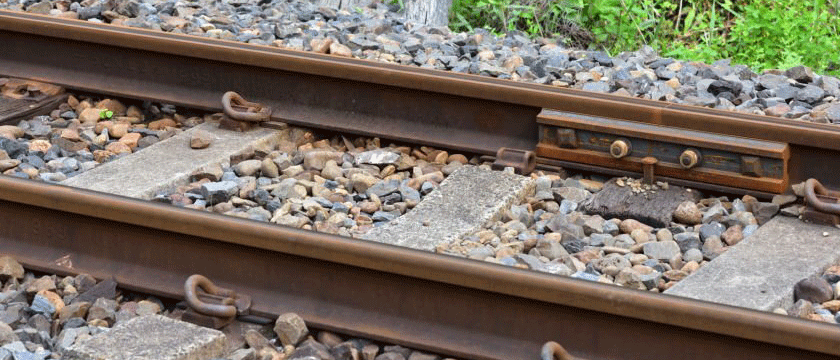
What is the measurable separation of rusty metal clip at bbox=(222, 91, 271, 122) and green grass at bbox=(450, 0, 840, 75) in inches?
88.1

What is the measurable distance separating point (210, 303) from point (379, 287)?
53 centimetres

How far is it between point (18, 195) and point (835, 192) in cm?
288

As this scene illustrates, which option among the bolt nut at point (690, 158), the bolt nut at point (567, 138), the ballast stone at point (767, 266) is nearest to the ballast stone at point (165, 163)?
the bolt nut at point (567, 138)

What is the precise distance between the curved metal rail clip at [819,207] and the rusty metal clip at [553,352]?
1.36 meters

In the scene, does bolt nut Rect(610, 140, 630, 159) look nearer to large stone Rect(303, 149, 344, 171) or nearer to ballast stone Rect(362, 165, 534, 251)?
ballast stone Rect(362, 165, 534, 251)

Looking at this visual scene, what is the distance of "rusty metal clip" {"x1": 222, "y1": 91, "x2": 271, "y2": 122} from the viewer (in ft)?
18.5

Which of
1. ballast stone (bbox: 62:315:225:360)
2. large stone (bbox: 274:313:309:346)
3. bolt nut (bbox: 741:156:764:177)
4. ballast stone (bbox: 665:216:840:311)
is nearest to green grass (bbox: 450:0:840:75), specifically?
bolt nut (bbox: 741:156:764:177)

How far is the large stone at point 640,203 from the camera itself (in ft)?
15.5

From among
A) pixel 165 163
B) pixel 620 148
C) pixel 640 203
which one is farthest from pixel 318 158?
pixel 640 203

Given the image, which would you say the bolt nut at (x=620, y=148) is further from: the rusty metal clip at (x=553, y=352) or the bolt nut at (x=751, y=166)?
the rusty metal clip at (x=553, y=352)

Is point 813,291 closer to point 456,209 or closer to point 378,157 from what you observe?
point 456,209

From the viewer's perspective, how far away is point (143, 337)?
3.83 metres

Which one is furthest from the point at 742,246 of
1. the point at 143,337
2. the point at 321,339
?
the point at 143,337

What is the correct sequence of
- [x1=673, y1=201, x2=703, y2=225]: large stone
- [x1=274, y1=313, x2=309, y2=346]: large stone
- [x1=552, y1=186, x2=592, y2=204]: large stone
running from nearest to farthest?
1. [x1=274, y1=313, x2=309, y2=346]: large stone
2. [x1=673, y1=201, x2=703, y2=225]: large stone
3. [x1=552, y1=186, x2=592, y2=204]: large stone
